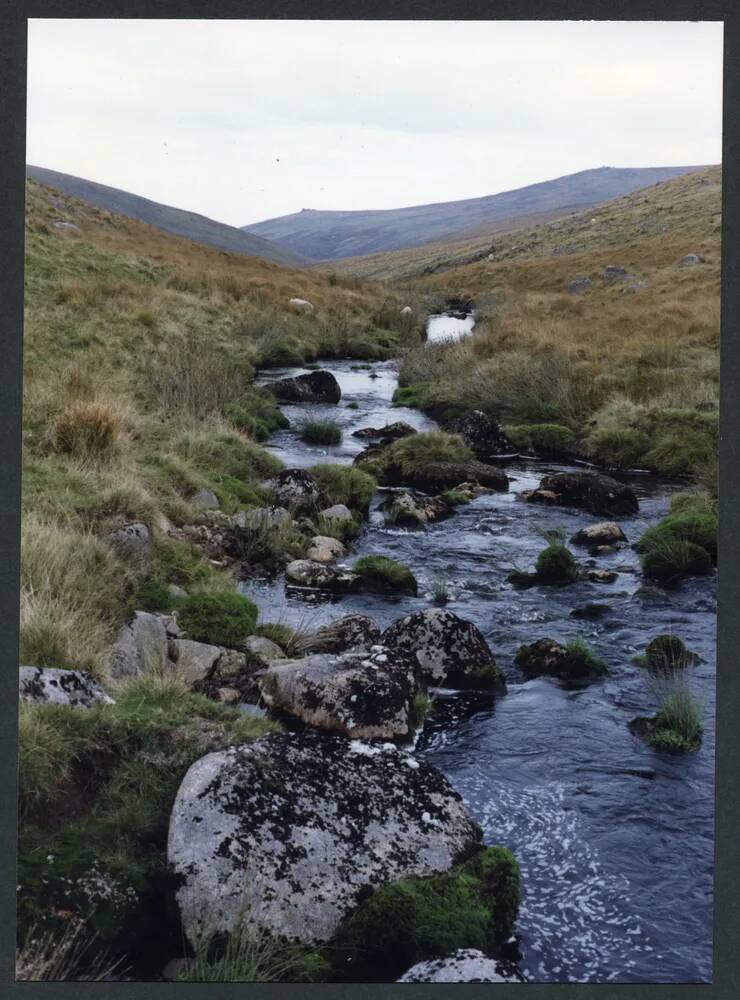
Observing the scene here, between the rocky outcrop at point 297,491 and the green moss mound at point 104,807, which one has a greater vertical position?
the rocky outcrop at point 297,491

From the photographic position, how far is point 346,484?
902cm

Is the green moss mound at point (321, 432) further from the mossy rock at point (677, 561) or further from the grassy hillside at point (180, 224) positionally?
the grassy hillside at point (180, 224)

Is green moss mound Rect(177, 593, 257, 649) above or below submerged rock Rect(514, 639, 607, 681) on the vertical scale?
above

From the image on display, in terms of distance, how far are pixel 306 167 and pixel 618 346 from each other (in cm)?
1023

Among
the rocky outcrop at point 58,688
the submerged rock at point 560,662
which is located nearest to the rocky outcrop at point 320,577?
the submerged rock at point 560,662

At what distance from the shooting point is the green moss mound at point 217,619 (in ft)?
17.8

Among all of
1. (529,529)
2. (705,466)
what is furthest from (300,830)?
(705,466)

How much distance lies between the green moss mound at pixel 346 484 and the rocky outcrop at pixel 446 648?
320 centimetres

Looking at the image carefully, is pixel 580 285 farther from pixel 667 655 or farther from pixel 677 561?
pixel 667 655

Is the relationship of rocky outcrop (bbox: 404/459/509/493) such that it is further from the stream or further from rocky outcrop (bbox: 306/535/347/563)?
rocky outcrop (bbox: 306/535/347/563)

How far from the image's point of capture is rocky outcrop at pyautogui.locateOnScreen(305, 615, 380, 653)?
5668mm

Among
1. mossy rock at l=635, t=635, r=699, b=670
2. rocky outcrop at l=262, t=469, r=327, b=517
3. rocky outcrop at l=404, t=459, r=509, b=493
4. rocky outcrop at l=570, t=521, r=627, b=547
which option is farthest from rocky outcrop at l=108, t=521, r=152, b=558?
rocky outcrop at l=404, t=459, r=509, b=493

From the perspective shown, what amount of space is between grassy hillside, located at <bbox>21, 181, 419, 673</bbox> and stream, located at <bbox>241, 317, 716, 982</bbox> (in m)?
1.19

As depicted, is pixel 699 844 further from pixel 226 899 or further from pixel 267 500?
pixel 267 500
